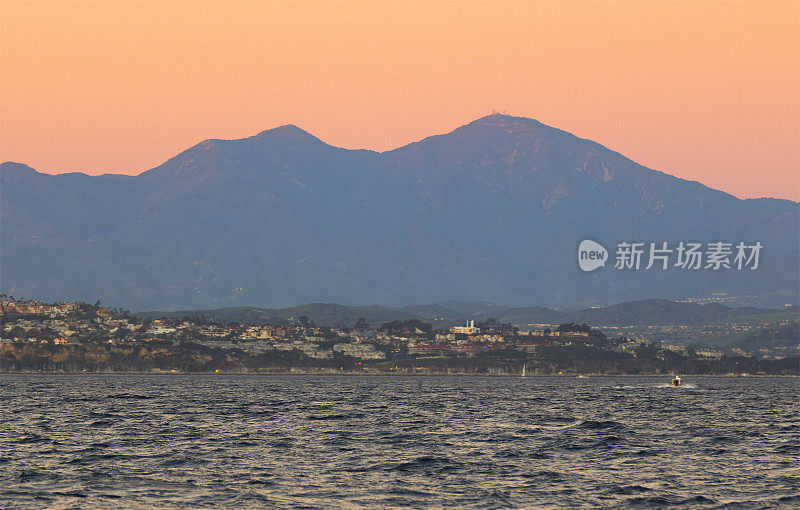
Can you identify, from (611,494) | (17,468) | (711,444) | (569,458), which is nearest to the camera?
(611,494)

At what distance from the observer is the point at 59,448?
387ft

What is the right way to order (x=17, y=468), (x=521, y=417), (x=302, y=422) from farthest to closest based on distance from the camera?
(x=521, y=417)
(x=302, y=422)
(x=17, y=468)

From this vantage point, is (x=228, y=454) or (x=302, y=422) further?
(x=302, y=422)

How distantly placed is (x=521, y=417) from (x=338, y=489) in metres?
98.8

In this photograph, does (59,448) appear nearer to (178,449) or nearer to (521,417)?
(178,449)

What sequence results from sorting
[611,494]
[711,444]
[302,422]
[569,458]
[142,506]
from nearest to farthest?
[142,506]
[611,494]
[569,458]
[711,444]
[302,422]

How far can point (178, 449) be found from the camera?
119 metres

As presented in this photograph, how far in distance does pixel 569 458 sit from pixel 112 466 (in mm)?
41760

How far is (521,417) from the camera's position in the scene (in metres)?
184

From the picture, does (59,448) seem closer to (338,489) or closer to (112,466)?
(112,466)

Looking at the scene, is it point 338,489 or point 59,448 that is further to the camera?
point 59,448

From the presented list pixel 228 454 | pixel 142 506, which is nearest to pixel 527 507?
pixel 142 506

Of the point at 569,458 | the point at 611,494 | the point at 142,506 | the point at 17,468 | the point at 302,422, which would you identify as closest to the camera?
the point at 142,506

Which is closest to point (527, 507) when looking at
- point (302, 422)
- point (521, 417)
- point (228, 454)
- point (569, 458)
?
point (569, 458)
